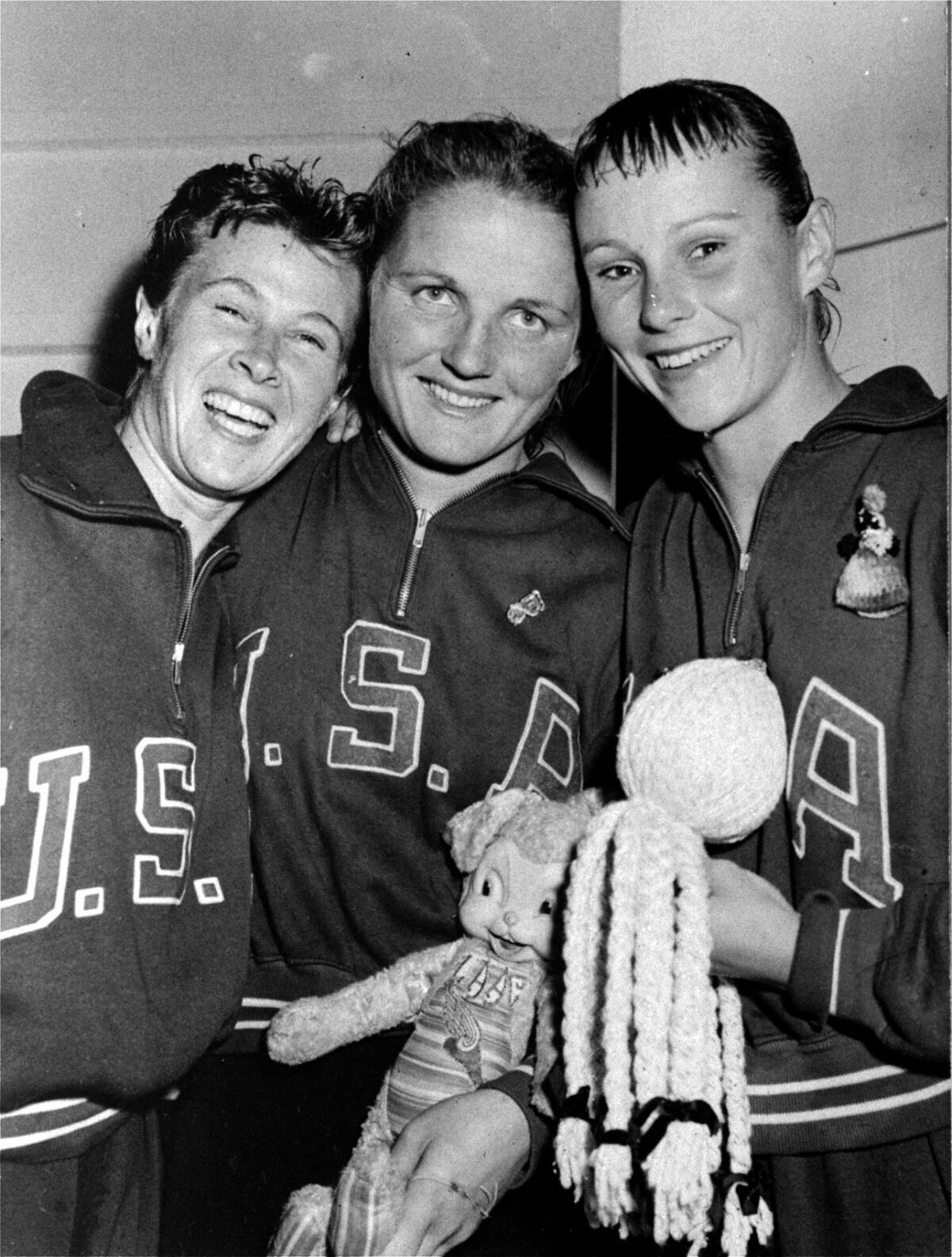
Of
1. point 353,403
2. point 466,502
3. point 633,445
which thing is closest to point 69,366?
point 353,403

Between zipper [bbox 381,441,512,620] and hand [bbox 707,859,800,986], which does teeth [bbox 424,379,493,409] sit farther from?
hand [bbox 707,859,800,986]

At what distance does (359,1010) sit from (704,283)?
2.14ft

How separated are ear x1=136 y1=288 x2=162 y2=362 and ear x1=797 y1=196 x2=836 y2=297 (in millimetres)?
541

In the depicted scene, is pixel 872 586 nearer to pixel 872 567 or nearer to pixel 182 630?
pixel 872 567

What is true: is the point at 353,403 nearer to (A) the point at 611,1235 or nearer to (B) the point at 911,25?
(B) the point at 911,25

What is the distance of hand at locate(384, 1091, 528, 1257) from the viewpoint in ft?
2.61

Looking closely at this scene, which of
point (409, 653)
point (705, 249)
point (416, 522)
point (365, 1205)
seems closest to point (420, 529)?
point (416, 522)

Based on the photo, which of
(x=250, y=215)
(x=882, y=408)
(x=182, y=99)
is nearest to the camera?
(x=882, y=408)

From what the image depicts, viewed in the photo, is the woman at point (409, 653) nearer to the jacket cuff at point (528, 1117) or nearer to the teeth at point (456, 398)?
the teeth at point (456, 398)

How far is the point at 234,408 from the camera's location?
3.01ft

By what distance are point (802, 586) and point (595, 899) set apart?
28cm

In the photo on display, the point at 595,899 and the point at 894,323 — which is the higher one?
the point at 894,323

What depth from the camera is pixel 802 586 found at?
2.69 ft

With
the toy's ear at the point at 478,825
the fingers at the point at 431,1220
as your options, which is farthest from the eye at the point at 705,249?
the fingers at the point at 431,1220
